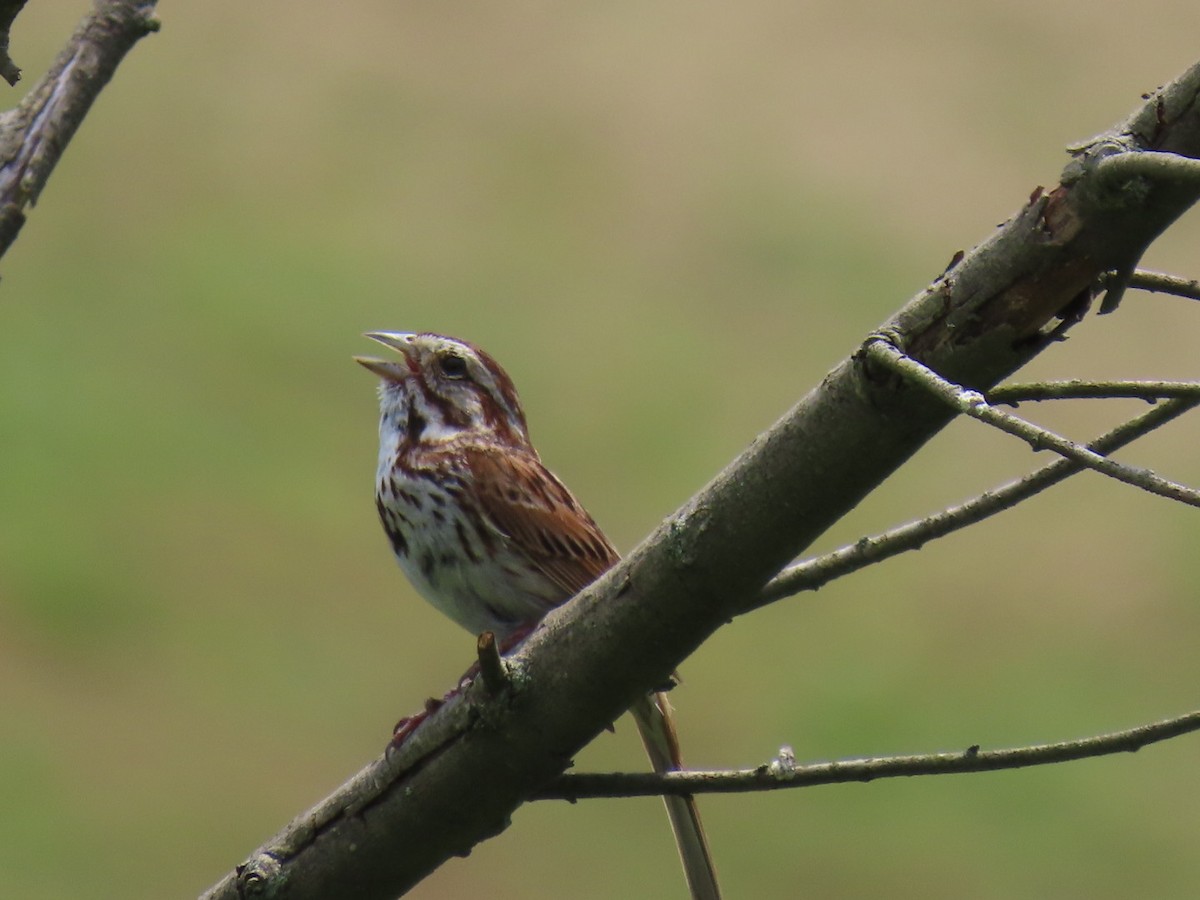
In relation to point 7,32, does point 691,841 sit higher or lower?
lower

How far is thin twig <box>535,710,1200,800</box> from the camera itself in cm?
213

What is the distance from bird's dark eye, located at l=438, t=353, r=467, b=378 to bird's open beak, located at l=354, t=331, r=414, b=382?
0.24 feet

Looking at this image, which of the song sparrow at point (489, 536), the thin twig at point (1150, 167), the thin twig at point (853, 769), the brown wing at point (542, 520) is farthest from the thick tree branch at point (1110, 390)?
the brown wing at point (542, 520)

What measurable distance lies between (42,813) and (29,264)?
12.2 feet

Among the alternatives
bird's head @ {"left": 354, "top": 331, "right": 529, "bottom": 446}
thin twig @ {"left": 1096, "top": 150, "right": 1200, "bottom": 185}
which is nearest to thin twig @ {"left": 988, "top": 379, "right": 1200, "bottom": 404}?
thin twig @ {"left": 1096, "top": 150, "right": 1200, "bottom": 185}

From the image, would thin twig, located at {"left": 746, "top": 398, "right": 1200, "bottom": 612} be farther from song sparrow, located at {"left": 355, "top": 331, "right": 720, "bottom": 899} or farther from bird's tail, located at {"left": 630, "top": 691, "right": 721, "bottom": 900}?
song sparrow, located at {"left": 355, "top": 331, "right": 720, "bottom": 899}

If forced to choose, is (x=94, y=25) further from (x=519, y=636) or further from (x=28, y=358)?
(x=28, y=358)

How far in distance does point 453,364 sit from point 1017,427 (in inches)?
86.4

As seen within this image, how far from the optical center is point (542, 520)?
11.1ft

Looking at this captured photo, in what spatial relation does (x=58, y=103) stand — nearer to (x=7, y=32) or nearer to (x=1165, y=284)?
(x=7, y=32)

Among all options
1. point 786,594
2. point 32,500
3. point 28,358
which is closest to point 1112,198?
point 786,594

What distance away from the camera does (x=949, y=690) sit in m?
7.59

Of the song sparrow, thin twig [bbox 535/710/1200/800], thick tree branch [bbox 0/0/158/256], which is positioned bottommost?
thin twig [bbox 535/710/1200/800]

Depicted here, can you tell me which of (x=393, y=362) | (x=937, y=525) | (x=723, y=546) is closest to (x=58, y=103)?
(x=723, y=546)
